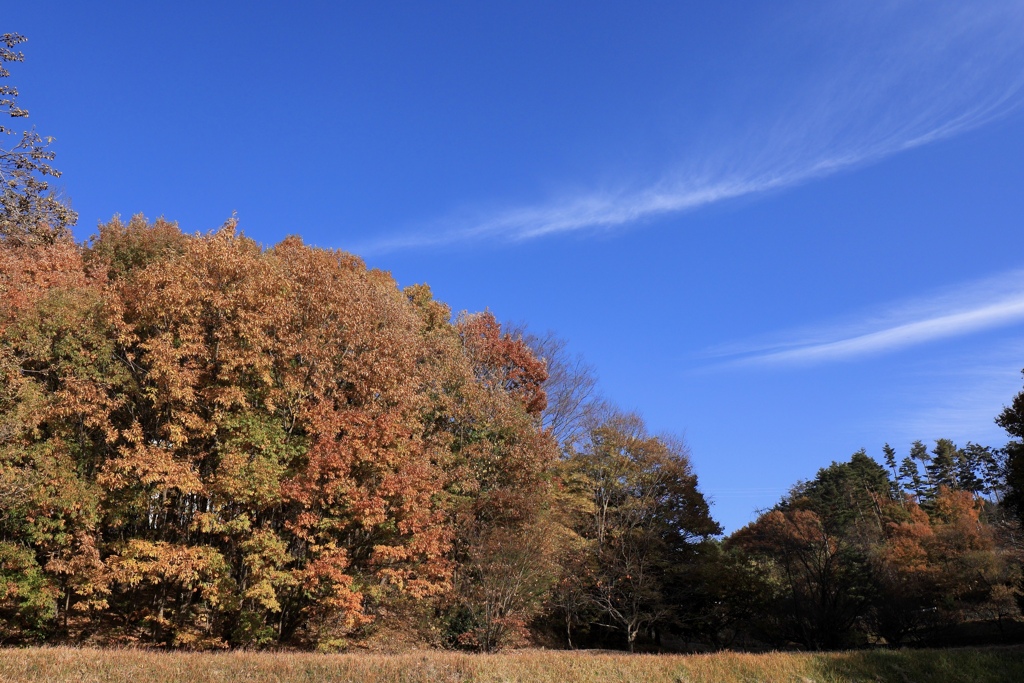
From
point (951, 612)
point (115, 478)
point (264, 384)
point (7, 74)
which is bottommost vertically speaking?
point (951, 612)

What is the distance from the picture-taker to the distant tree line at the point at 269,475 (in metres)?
17.6

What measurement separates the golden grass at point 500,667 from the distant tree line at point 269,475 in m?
4.39

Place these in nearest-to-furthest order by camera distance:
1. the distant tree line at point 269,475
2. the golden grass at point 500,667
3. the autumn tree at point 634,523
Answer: the golden grass at point 500,667
the distant tree line at point 269,475
the autumn tree at point 634,523

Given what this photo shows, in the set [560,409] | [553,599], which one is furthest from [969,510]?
[553,599]

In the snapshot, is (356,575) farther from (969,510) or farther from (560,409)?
(969,510)

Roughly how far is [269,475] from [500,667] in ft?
27.4

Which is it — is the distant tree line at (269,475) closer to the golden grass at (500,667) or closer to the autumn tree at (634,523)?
the autumn tree at (634,523)

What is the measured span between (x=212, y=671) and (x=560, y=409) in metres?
27.7

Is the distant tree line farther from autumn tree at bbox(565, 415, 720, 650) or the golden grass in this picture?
the golden grass

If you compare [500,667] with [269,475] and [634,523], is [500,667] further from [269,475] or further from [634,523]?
[634,523]

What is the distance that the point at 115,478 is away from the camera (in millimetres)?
17188

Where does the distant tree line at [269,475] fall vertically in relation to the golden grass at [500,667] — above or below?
above

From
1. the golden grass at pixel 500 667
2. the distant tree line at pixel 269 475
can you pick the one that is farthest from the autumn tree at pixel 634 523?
the golden grass at pixel 500 667

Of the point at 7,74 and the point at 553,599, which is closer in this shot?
the point at 7,74
